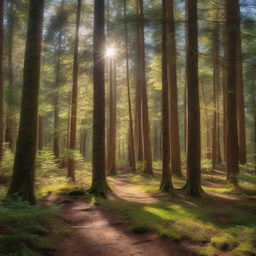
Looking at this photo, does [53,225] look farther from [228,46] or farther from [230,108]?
[228,46]

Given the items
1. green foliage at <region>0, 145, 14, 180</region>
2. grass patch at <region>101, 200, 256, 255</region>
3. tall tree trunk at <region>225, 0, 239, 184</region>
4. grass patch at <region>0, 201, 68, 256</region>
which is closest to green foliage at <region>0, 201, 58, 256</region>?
grass patch at <region>0, 201, 68, 256</region>

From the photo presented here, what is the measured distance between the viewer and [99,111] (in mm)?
9383

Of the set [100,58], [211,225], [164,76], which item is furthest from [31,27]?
[211,225]

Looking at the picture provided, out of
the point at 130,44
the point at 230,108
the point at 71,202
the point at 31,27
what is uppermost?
the point at 130,44

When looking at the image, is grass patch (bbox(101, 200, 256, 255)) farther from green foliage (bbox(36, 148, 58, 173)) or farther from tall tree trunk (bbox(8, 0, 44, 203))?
green foliage (bbox(36, 148, 58, 173))

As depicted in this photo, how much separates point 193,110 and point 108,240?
6.10 metres

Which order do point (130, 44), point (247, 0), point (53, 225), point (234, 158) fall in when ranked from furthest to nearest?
point (130, 44), point (234, 158), point (247, 0), point (53, 225)

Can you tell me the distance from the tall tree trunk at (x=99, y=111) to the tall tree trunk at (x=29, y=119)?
2.97m

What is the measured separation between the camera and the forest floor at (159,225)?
4.36m

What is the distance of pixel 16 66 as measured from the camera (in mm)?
19531

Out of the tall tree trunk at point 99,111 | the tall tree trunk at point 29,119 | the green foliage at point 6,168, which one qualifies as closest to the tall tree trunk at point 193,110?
the tall tree trunk at point 99,111

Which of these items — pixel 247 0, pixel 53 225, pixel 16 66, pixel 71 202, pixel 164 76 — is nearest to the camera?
pixel 53 225

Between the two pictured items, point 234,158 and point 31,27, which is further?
point 234,158

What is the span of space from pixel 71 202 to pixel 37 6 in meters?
6.54
